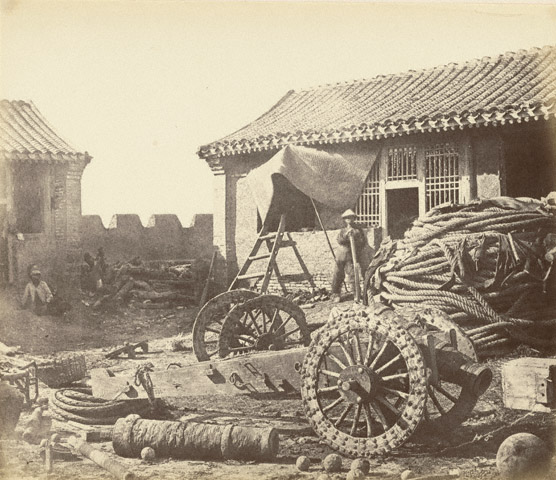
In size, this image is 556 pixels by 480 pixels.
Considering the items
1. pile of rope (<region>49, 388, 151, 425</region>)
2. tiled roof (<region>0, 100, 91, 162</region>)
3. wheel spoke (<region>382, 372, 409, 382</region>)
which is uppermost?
tiled roof (<region>0, 100, 91, 162</region>)

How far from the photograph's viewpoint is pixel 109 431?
5934 millimetres

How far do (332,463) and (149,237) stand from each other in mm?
12052

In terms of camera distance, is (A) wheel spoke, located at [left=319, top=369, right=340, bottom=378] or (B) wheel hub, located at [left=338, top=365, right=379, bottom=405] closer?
(B) wheel hub, located at [left=338, top=365, right=379, bottom=405]

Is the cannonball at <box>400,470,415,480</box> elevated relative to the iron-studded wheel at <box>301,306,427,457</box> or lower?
lower

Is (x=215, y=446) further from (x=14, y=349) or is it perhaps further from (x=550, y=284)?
(x=14, y=349)

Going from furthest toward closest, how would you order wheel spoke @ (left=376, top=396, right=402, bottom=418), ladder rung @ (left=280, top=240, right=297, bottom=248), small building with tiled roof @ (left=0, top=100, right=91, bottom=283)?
ladder rung @ (left=280, top=240, right=297, bottom=248) < small building with tiled roof @ (left=0, top=100, right=91, bottom=283) < wheel spoke @ (left=376, top=396, right=402, bottom=418)

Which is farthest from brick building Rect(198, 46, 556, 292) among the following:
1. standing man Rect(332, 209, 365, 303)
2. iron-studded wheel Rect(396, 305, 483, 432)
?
iron-studded wheel Rect(396, 305, 483, 432)

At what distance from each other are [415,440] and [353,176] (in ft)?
23.0

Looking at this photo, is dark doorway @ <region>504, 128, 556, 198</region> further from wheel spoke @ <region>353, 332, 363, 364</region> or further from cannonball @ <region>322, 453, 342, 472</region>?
cannonball @ <region>322, 453, 342, 472</region>

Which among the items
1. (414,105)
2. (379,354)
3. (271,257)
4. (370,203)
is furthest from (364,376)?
(414,105)

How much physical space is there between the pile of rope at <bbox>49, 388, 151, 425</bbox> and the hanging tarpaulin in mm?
5605

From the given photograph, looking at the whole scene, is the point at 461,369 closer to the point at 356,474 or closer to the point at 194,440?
the point at 356,474

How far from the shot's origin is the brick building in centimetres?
1113

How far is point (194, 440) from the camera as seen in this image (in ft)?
17.9
